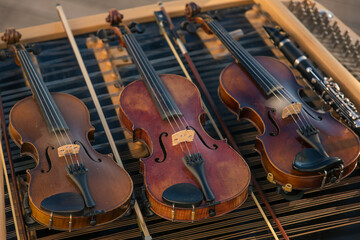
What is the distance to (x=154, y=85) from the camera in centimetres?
224

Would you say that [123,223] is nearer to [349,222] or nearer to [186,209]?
[186,209]

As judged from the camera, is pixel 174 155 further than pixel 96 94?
No

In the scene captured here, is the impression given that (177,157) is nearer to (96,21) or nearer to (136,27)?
(136,27)

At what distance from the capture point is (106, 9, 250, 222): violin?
1767mm

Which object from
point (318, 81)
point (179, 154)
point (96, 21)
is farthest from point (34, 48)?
point (318, 81)

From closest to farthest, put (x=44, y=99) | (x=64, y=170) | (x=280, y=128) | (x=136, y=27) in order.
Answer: (x=64, y=170)
(x=280, y=128)
(x=44, y=99)
(x=136, y=27)

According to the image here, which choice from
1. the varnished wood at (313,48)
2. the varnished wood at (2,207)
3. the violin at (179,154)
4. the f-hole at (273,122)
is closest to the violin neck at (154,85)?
the violin at (179,154)

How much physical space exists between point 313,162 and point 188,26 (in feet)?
3.55

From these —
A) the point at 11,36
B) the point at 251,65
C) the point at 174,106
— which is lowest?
the point at 174,106

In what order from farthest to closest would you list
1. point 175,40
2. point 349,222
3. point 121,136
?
point 175,40, point 121,136, point 349,222

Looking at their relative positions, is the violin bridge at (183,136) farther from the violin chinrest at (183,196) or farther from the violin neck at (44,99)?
the violin neck at (44,99)

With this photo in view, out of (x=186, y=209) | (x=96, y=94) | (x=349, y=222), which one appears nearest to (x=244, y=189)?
(x=186, y=209)

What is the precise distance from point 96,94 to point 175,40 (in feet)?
1.72

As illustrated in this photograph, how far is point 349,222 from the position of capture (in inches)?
77.8
